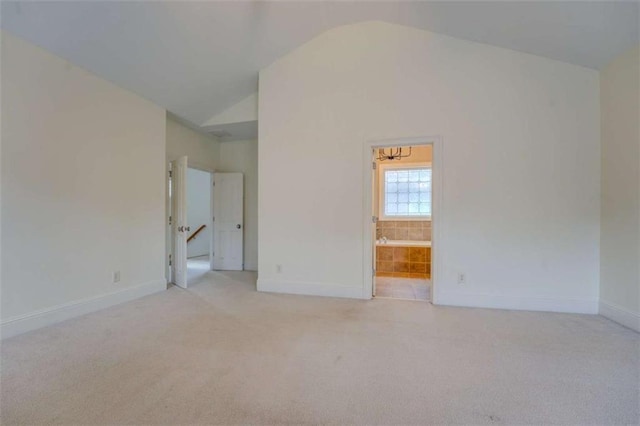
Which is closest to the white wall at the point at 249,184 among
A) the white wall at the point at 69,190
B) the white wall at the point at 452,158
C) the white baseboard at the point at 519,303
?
the white wall at the point at 452,158

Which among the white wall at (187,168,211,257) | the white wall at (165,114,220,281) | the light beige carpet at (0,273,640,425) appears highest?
the white wall at (165,114,220,281)

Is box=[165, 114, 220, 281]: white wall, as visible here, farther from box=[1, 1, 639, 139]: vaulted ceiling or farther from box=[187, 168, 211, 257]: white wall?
box=[187, 168, 211, 257]: white wall

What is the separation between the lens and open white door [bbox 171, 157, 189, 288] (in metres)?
4.30

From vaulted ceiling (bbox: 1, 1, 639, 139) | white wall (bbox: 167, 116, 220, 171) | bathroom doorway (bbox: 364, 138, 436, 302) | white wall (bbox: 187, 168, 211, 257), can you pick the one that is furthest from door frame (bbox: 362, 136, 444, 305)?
white wall (bbox: 187, 168, 211, 257)

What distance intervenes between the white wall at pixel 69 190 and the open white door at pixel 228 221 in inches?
67.8

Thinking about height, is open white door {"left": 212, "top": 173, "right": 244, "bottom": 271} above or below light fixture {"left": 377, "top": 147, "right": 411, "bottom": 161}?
below

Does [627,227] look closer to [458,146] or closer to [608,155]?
[608,155]

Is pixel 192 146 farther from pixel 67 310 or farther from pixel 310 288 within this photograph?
pixel 310 288

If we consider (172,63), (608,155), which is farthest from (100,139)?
(608,155)

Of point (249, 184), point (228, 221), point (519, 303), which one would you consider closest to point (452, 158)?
point (519, 303)

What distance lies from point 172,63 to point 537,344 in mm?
4661

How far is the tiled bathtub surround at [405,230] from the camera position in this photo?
6.09 meters

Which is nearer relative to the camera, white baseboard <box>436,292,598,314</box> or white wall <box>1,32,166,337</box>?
white wall <box>1,32,166,337</box>

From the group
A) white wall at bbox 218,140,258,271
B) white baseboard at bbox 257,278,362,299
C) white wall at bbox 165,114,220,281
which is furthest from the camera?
white wall at bbox 218,140,258,271
